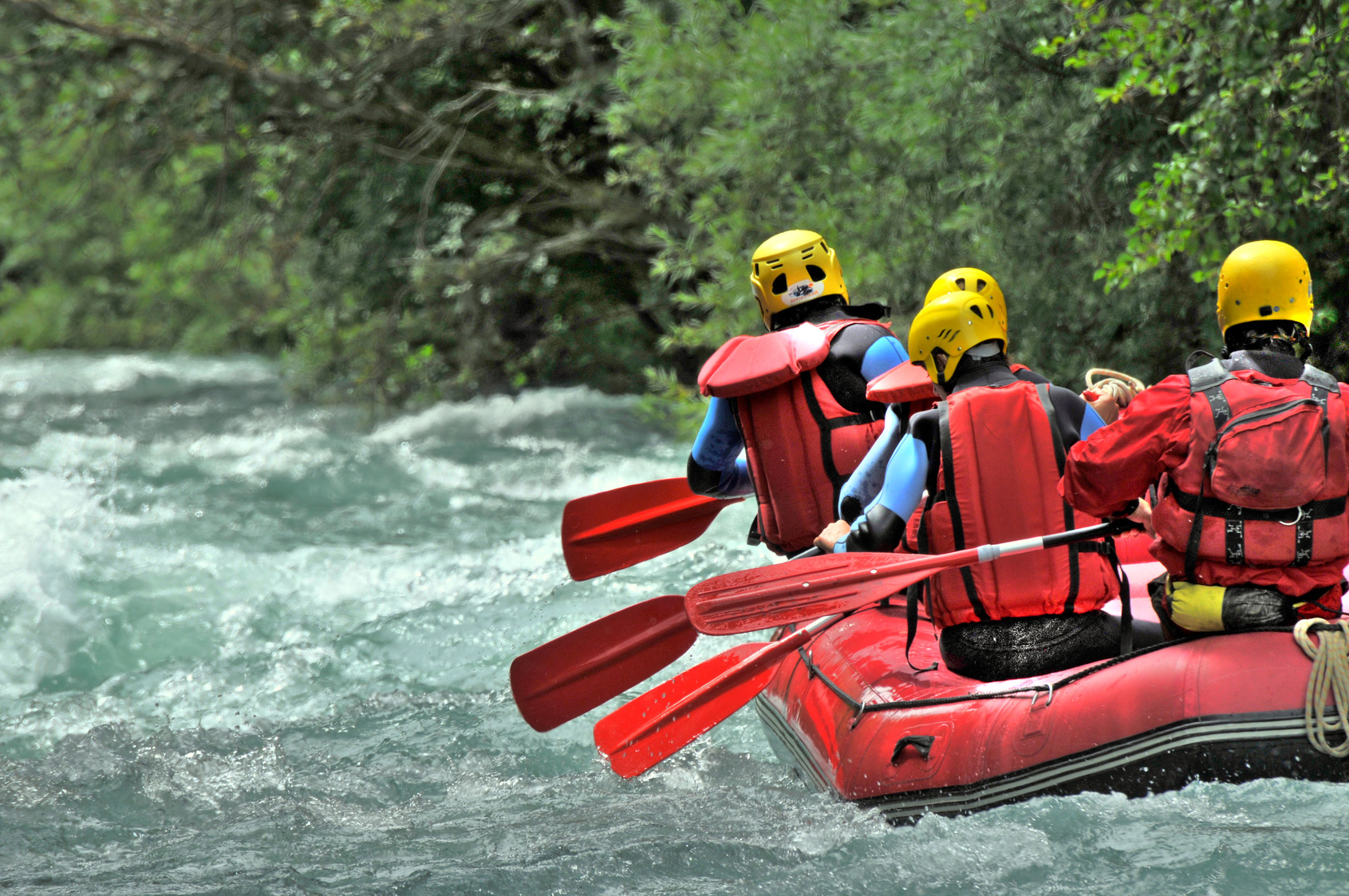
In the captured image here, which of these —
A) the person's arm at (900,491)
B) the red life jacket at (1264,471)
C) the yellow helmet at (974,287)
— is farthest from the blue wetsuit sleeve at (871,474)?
the red life jacket at (1264,471)

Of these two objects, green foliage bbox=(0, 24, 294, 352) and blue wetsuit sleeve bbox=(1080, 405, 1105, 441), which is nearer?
blue wetsuit sleeve bbox=(1080, 405, 1105, 441)

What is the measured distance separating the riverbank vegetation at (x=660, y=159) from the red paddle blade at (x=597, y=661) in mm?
2672

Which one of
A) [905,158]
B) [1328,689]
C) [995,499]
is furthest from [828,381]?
[905,158]

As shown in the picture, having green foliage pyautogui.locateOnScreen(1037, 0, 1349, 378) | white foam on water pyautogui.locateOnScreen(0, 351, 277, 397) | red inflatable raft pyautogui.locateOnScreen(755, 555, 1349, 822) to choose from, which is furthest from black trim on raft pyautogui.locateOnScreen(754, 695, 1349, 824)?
white foam on water pyautogui.locateOnScreen(0, 351, 277, 397)

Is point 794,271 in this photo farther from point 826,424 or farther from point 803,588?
point 803,588

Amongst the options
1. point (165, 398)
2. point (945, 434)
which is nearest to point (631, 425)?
point (165, 398)

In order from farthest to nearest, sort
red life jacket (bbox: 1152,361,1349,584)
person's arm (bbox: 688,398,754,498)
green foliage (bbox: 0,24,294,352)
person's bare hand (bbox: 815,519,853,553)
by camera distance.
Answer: green foliage (bbox: 0,24,294,352) → person's arm (bbox: 688,398,754,498) → person's bare hand (bbox: 815,519,853,553) → red life jacket (bbox: 1152,361,1349,584)

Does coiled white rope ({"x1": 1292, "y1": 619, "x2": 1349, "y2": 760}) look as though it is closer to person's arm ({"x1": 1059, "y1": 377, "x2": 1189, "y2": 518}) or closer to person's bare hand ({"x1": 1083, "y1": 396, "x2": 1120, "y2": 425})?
person's arm ({"x1": 1059, "y1": 377, "x2": 1189, "y2": 518})

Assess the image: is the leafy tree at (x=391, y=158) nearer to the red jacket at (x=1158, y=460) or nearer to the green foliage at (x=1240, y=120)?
the green foliage at (x=1240, y=120)

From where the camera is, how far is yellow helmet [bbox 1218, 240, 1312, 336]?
2.48m

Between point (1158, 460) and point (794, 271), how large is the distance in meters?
1.41

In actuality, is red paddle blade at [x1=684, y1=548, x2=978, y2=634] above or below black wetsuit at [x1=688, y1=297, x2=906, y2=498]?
below

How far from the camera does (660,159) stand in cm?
816

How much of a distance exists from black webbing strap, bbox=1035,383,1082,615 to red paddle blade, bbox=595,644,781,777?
0.80 m
